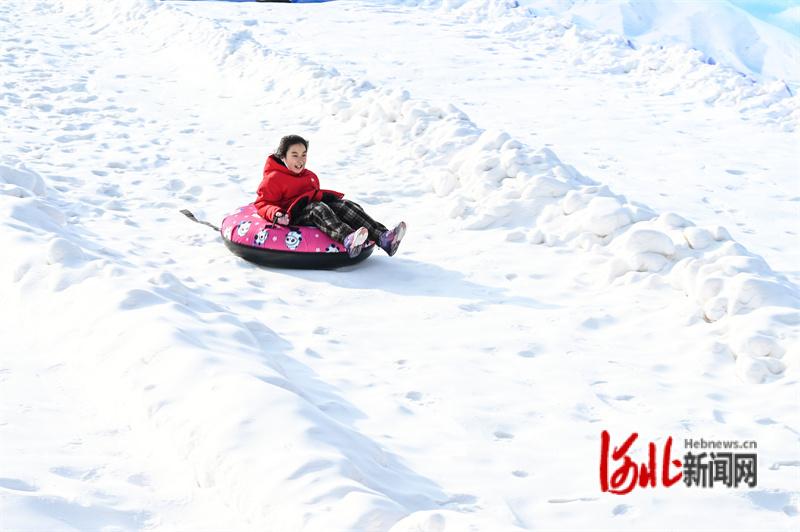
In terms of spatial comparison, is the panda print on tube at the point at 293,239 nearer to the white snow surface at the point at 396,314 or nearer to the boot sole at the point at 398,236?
the white snow surface at the point at 396,314

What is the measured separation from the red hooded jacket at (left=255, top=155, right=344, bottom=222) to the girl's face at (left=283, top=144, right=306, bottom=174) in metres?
0.04

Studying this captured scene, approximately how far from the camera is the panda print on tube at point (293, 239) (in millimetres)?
5922

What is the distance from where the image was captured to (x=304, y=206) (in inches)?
240

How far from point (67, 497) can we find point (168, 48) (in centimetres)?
1188

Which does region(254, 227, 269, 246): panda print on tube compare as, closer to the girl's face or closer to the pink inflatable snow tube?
the pink inflatable snow tube

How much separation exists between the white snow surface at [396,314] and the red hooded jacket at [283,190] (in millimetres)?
445

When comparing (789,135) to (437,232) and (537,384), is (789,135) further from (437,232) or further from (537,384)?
(537,384)

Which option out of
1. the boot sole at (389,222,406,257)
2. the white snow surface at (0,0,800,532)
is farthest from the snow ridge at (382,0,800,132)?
→ the boot sole at (389,222,406,257)

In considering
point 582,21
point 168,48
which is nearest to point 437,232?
point 168,48

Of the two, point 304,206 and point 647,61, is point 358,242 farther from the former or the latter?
point 647,61

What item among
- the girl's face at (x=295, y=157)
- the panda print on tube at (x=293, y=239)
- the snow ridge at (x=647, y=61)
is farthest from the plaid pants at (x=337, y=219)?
the snow ridge at (x=647, y=61)

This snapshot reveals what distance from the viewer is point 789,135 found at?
10477mm

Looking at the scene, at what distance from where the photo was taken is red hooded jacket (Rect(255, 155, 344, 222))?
241 inches

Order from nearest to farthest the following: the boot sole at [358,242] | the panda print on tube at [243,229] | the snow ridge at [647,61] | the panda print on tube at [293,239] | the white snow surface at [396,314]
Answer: the white snow surface at [396,314]
the boot sole at [358,242]
the panda print on tube at [293,239]
the panda print on tube at [243,229]
the snow ridge at [647,61]
